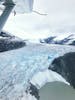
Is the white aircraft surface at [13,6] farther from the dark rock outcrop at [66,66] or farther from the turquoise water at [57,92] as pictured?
the turquoise water at [57,92]

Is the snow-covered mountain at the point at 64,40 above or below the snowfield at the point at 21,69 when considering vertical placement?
below

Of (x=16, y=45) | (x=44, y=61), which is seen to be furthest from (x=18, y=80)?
(x=16, y=45)

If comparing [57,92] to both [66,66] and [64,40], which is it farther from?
[64,40]

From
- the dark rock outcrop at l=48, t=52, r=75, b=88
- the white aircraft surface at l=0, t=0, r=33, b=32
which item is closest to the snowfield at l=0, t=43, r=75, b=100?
the dark rock outcrop at l=48, t=52, r=75, b=88

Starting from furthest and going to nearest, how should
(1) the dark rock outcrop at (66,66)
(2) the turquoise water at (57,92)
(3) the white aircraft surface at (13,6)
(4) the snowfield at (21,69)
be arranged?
(3) the white aircraft surface at (13,6), (1) the dark rock outcrop at (66,66), (2) the turquoise water at (57,92), (4) the snowfield at (21,69)

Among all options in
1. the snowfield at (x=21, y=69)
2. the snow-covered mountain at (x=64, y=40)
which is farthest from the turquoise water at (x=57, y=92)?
the snow-covered mountain at (x=64, y=40)

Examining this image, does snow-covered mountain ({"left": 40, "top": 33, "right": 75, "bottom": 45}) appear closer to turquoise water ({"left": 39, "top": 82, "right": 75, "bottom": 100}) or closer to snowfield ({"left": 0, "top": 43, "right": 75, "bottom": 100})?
snowfield ({"left": 0, "top": 43, "right": 75, "bottom": 100})

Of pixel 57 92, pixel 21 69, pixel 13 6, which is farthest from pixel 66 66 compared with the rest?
pixel 13 6
